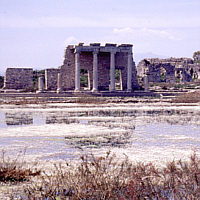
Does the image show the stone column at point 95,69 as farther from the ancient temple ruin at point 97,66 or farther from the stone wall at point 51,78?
the stone wall at point 51,78

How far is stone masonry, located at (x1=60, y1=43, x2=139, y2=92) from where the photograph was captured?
36.4 m

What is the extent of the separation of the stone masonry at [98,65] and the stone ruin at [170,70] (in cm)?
1394

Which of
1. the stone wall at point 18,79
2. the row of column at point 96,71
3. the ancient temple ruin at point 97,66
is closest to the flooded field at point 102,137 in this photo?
the row of column at point 96,71

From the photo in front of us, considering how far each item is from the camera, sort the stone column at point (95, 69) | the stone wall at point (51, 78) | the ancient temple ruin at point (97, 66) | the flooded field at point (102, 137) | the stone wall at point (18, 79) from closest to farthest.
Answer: the flooded field at point (102, 137), the stone column at point (95, 69), the ancient temple ruin at point (97, 66), the stone wall at point (18, 79), the stone wall at point (51, 78)

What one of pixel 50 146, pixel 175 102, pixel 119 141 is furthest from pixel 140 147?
pixel 175 102

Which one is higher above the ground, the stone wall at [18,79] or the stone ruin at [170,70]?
the stone ruin at [170,70]

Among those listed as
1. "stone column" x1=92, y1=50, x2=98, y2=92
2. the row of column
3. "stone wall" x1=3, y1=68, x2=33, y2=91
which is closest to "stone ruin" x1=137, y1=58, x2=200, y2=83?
the row of column

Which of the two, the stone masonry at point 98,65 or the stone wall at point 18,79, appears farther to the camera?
the stone wall at point 18,79

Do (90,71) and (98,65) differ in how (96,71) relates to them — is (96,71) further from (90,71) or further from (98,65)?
(98,65)

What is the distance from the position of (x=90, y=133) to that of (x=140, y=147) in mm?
2899

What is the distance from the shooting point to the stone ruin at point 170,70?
172 ft

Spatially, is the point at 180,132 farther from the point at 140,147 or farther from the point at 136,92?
the point at 136,92

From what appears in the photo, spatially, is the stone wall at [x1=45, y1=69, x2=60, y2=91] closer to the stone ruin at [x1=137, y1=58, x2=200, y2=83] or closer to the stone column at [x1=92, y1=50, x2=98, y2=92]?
the stone column at [x1=92, y1=50, x2=98, y2=92]

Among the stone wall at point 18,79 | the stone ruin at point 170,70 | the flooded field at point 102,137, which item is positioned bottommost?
the flooded field at point 102,137
